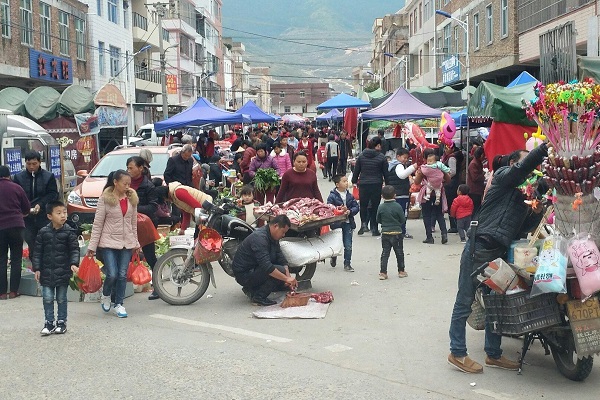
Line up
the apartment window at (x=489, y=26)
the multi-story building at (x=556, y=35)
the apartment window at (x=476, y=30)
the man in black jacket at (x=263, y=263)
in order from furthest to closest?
the apartment window at (x=476, y=30) → the apartment window at (x=489, y=26) → the multi-story building at (x=556, y=35) → the man in black jacket at (x=263, y=263)

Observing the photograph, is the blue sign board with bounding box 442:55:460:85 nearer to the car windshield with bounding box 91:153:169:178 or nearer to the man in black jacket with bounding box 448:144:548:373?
the car windshield with bounding box 91:153:169:178

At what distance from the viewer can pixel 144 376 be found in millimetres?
6496

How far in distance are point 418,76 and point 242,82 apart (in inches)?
2490

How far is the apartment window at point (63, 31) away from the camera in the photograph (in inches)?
1334

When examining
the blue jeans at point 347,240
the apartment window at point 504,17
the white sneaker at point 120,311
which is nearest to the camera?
the white sneaker at point 120,311

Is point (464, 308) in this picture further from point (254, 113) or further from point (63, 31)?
point (63, 31)

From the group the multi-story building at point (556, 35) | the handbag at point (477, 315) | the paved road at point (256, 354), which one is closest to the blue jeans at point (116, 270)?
the paved road at point (256, 354)

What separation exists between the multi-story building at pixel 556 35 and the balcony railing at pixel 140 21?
1042 inches

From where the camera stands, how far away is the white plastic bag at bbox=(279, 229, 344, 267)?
9484 mm

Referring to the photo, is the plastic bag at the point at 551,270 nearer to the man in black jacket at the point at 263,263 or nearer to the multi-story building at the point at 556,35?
the man in black jacket at the point at 263,263

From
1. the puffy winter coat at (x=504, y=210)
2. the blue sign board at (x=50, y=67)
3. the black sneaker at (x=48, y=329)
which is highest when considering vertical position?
the blue sign board at (x=50, y=67)

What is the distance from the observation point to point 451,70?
37.3 m

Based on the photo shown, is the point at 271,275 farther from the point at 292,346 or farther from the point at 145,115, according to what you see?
the point at 145,115

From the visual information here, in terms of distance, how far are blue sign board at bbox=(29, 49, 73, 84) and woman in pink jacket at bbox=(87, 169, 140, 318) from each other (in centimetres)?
2267
